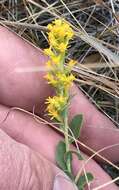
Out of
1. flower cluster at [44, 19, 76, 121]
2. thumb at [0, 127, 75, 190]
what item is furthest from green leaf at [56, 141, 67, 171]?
flower cluster at [44, 19, 76, 121]

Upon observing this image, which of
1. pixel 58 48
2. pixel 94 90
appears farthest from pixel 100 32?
pixel 58 48

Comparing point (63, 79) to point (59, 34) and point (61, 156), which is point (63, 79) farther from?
point (61, 156)

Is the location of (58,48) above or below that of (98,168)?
above

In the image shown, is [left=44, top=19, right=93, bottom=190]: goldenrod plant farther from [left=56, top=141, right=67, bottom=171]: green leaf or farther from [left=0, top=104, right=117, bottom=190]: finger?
[left=0, top=104, right=117, bottom=190]: finger

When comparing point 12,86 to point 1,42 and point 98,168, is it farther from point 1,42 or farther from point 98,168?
point 98,168

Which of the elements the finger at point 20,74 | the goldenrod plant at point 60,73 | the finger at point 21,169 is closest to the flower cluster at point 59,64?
the goldenrod plant at point 60,73

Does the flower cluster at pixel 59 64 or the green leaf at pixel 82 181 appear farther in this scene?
the green leaf at pixel 82 181

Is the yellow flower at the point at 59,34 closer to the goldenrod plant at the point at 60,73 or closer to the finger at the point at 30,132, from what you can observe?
the goldenrod plant at the point at 60,73
